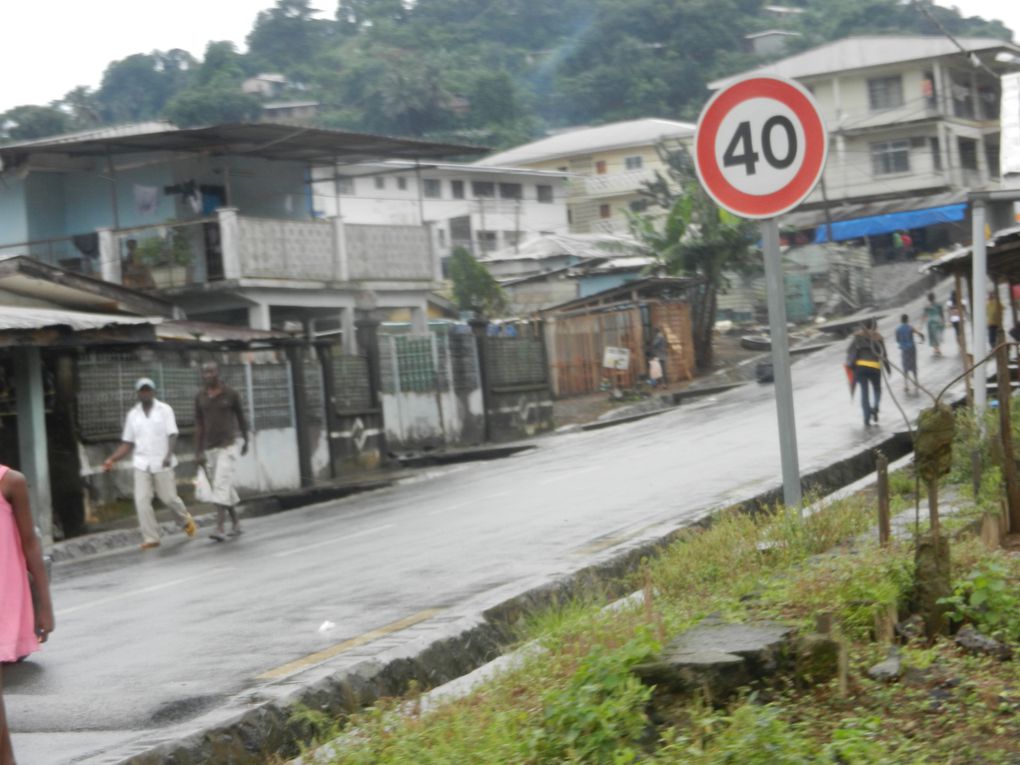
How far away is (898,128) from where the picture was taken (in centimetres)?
6181

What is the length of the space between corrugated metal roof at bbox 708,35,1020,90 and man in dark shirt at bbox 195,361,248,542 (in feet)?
158

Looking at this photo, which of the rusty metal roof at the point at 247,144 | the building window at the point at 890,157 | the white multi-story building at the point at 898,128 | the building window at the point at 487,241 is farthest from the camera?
the building window at the point at 890,157

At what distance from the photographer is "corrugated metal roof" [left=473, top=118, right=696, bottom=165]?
70.4m

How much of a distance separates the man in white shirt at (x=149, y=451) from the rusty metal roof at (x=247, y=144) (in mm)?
11117

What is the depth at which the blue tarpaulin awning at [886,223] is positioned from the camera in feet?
190

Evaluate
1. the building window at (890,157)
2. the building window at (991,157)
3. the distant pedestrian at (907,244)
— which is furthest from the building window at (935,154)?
the building window at (991,157)

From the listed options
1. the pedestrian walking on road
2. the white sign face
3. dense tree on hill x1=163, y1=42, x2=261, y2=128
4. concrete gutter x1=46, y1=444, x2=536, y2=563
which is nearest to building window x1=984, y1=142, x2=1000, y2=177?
the white sign face

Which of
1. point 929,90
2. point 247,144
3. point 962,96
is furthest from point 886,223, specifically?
point 247,144

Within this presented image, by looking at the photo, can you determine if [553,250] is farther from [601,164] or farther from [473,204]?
[601,164]

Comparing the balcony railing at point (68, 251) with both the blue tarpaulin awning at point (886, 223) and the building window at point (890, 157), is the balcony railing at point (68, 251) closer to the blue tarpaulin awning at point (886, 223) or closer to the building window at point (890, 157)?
the blue tarpaulin awning at point (886, 223)

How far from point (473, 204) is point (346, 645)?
54.9m

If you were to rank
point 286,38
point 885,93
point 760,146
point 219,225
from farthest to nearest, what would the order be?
point 286,38 < point 885,93 < point 219,225 < point 760,146

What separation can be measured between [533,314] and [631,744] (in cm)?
3625

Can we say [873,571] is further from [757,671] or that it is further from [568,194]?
[568,194]
